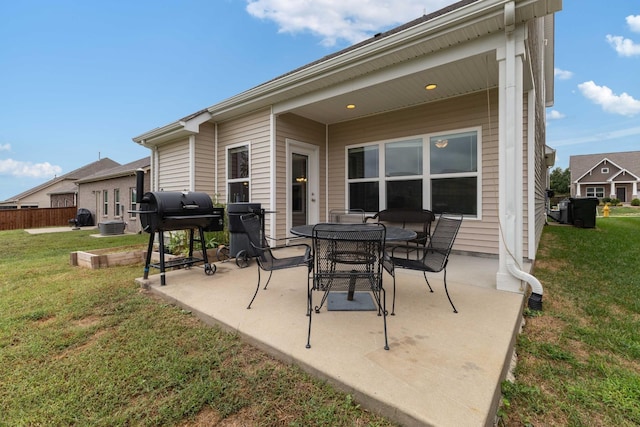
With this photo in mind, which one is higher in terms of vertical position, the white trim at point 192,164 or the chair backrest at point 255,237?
the white trim at point 192,164

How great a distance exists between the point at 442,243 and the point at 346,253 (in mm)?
1210

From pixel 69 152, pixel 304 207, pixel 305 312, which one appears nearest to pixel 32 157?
pixel 69 152

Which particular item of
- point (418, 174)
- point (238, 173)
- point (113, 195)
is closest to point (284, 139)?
point (238, 173)

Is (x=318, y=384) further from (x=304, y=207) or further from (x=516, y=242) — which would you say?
(x=304, y=207)

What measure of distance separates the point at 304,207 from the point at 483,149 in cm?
361

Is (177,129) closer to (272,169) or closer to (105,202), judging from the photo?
(272,169)

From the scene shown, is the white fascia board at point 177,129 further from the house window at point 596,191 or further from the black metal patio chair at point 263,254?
the house window at point 596,191

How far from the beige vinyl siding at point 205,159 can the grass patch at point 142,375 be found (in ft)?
13.2

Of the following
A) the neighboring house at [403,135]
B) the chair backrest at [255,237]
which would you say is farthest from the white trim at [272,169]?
the chair backrest at [255,237]

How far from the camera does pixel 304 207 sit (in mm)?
6426

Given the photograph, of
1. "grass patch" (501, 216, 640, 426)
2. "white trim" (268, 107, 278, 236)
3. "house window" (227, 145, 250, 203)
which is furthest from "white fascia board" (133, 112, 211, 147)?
"grass patch" (501, 216, 640, 426)

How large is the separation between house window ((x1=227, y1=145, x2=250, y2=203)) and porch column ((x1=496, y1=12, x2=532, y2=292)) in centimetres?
470

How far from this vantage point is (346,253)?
7.66ft

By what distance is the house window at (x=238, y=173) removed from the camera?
20.6 ft
